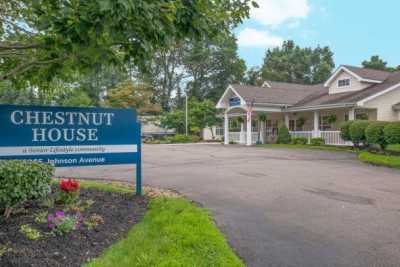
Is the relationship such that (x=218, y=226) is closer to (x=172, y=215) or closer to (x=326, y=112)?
(x=172, y=215)

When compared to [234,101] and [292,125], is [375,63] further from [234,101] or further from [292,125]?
[234,101]

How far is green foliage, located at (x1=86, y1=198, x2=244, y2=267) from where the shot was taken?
333 centimetres

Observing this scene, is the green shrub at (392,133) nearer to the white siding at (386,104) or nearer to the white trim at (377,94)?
the white trim at (377,94)

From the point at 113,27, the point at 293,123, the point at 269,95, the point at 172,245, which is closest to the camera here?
the point at 113,27

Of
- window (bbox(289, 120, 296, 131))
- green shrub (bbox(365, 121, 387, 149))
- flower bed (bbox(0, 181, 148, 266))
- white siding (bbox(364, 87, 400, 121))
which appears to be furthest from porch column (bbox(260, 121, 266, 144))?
flower bed (bbox(0, 181, 148, 266))

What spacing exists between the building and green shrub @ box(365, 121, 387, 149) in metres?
4.01

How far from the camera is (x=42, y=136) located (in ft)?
17.5

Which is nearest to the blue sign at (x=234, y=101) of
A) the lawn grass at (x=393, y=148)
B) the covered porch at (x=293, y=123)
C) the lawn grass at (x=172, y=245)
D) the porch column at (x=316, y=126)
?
the covered porch at (x=293, y=123)

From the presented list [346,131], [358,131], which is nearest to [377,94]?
[346,131]

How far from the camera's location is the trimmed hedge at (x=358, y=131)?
52.4ft

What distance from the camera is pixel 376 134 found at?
14.7 meters

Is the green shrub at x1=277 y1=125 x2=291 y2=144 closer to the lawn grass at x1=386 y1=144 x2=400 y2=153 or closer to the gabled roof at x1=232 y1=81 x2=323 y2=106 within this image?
the gabled roof at x1=232 y1=81 x2=323 y2=106

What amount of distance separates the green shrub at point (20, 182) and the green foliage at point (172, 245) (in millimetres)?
1421

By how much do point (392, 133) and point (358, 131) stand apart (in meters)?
2.47
